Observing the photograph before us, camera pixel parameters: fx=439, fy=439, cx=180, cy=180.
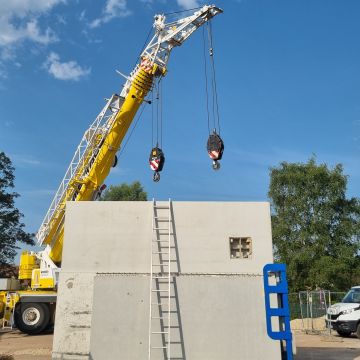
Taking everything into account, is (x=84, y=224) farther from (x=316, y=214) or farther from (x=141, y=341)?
(x=316, y=214)

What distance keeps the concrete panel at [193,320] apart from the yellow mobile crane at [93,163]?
307 inches

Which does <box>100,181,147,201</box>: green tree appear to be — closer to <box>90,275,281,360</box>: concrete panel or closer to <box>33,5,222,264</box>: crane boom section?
<box>33,5,222,264</box>: crane boom section

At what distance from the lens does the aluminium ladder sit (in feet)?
31.6

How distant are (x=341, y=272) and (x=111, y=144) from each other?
25.5 metres

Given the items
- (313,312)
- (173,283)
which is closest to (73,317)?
(173,283)

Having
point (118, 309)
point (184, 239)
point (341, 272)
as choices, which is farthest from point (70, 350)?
point (341, 272)

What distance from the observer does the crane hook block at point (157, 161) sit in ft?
50.3

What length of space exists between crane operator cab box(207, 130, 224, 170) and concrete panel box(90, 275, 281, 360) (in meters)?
4.79

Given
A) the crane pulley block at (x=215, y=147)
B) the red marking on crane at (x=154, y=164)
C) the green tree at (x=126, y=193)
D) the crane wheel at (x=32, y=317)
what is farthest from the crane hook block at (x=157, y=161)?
the green tree at (x=126, y=193)

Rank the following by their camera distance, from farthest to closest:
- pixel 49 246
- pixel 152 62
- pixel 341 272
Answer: pixel 341 272 → pixel 49 246 → pixel 152 62

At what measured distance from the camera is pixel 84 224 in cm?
1036

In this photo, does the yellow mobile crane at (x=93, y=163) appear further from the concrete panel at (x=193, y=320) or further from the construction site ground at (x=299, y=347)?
the concrete panel at (x=193, y=320)

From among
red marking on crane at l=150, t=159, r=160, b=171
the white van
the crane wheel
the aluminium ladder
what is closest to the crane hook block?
red marking on crane at l=150, t=159, r=160, b=171

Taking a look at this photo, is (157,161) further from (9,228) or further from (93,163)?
(9,228)
